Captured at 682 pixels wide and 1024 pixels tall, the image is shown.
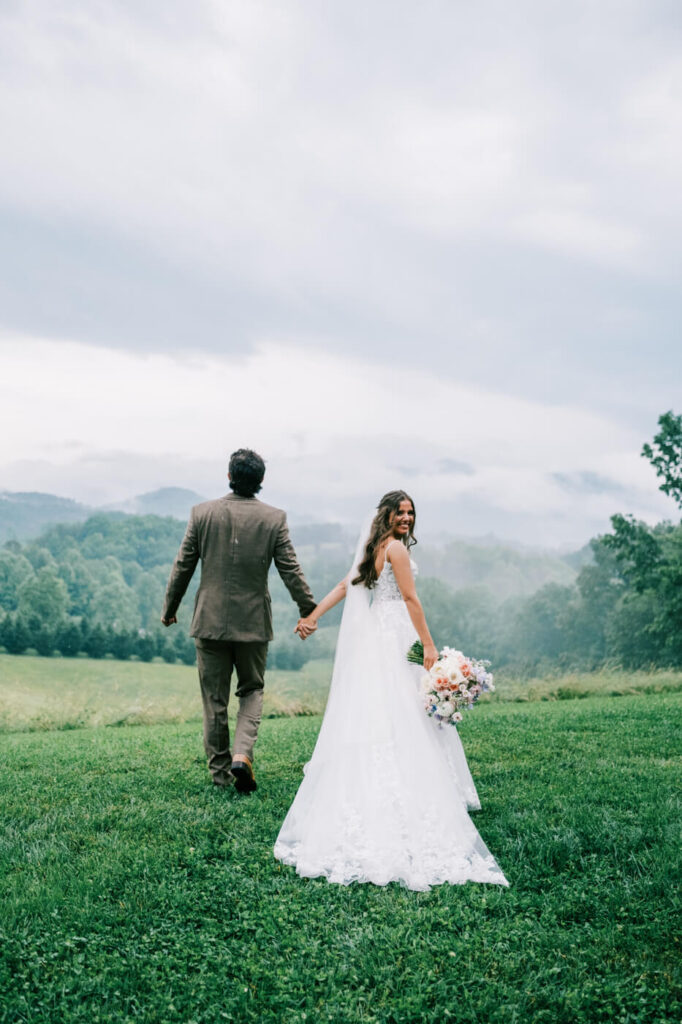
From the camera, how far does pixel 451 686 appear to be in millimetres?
5492

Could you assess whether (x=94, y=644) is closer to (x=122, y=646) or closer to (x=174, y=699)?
(x=122, y=646)

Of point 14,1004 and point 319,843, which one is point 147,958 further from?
point 319,843

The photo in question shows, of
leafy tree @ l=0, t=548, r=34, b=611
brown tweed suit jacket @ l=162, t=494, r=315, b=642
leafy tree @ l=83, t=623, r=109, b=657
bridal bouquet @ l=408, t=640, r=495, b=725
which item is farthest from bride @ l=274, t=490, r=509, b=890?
leafy tree @ l=0, t=548, r=34, b=611

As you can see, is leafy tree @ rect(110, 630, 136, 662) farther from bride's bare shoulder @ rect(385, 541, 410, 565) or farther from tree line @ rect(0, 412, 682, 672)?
bride's bare shoulder @ rect(385, 541, 410, 565)

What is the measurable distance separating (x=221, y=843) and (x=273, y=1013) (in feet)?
6.58

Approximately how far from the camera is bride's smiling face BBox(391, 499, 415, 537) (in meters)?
5.93

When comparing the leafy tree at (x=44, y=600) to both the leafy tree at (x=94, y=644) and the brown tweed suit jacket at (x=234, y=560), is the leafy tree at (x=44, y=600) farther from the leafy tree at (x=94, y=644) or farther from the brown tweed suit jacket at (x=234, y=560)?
the brown tweed suit jacket at (x=234, y=560)

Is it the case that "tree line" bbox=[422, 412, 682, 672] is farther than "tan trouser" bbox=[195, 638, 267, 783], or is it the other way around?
"tree line" bbox=[422, 412, 682, 672]

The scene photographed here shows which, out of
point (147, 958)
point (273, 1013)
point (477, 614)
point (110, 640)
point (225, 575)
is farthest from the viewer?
point (477, 614)

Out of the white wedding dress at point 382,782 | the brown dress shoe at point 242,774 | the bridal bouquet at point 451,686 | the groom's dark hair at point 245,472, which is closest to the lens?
the white wedding dress at point 382,782

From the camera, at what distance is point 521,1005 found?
360cm

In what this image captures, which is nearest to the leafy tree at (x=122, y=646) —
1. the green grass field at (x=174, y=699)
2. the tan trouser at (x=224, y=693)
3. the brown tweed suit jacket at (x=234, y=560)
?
the green grass field at (x=174, y=699)

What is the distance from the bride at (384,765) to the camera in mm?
4984

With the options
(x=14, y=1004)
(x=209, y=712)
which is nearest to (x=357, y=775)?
(x=209, y=712)
